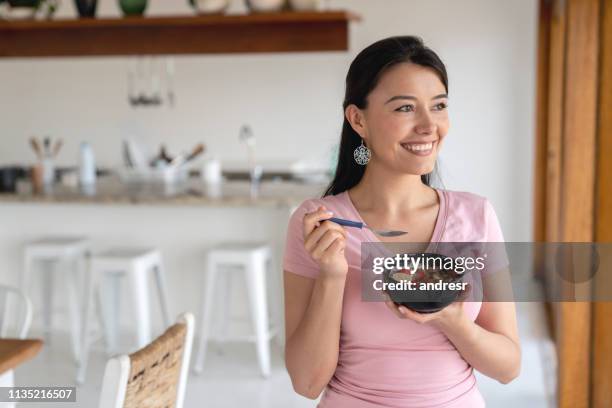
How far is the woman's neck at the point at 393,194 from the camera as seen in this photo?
1.46 metres

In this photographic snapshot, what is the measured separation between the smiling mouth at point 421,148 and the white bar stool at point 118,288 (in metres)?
3.01

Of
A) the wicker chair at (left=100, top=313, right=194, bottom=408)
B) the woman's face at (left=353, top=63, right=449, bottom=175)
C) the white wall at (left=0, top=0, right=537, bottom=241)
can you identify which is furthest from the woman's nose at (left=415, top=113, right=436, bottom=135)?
the white wall at (left=0, top=0, right=537, bottom=241)

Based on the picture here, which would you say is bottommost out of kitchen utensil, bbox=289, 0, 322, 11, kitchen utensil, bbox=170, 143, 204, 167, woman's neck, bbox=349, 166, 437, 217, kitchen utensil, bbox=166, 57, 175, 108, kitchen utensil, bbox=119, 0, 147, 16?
kitchen utensil, bbox=170, 143, 204, 167

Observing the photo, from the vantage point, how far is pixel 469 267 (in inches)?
51.2

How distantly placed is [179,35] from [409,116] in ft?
12.8

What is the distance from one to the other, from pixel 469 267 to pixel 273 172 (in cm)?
464

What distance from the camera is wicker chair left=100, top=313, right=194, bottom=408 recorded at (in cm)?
149

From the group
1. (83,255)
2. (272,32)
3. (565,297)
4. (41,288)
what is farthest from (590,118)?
(41,288)

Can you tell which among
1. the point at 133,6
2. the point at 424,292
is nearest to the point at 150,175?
the point at 133,6

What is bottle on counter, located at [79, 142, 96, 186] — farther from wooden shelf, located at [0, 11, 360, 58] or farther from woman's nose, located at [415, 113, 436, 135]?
woman's nose, located at [415, 113, 436, 135]

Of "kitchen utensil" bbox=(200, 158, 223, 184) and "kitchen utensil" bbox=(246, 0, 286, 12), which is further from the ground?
"kitchen utensil" bbox=(246, 0, 286, 12)

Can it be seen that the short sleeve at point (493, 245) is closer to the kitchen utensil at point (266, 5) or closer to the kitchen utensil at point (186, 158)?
the kitchen utensil at point (266, 5)

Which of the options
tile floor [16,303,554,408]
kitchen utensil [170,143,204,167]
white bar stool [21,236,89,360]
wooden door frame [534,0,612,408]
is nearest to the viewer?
wooden door frame [534,0,612,408]

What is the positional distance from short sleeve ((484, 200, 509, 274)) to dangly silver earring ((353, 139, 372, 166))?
0.79ft
